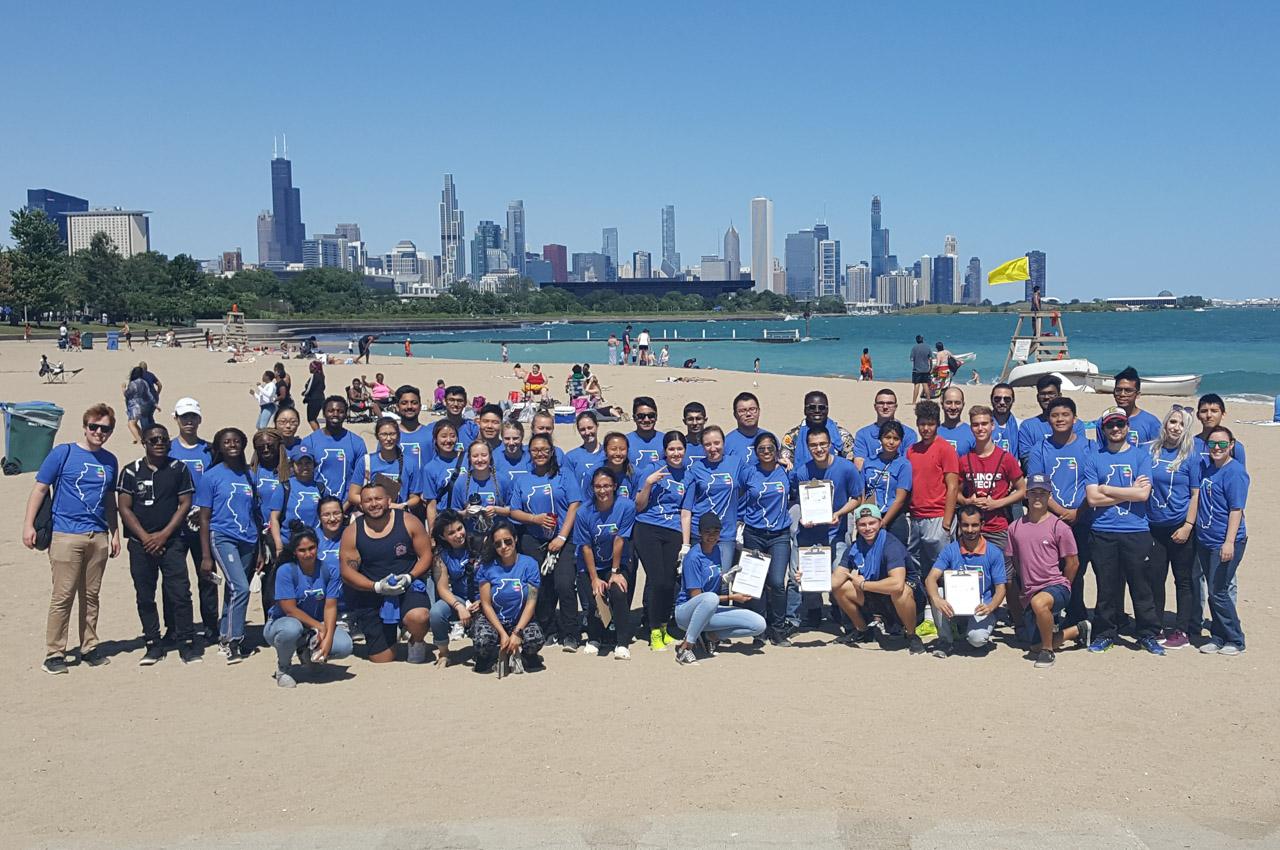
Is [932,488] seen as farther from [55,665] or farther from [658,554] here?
[55,665]

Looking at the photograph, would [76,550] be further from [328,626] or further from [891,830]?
[891,830]

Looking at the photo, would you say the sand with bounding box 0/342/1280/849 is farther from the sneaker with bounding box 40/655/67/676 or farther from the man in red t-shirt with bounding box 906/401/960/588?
the man in red t-shirt with bounding box 906/401/960/588

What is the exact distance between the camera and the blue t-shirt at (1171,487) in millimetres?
7180

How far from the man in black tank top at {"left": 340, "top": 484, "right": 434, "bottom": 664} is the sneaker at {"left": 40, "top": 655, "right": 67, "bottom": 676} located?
1.99 metres

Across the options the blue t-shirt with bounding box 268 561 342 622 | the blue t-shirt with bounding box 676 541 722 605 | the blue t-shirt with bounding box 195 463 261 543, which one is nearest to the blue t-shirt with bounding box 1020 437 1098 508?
the blue t-shirt with bounding box 676 541 722 605

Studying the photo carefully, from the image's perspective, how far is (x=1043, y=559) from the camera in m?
7.18

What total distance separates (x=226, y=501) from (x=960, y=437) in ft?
18.2

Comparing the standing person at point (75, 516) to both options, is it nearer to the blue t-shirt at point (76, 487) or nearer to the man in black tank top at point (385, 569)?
the blue t-shirt at point (76, 487)

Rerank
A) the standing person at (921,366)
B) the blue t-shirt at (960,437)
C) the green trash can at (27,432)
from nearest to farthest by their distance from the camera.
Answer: the blue t-shirt at (960,437)
the green trash can at (27,432)
the standing person at (921,366)

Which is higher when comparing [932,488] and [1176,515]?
[932,488]

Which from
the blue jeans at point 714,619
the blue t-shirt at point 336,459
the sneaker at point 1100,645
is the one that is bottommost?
the sneaker at point 1100,645

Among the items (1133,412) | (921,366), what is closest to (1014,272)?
(921,366)

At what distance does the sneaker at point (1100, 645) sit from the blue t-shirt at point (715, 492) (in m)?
2.68

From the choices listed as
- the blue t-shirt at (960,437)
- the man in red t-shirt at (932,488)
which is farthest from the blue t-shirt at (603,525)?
the blue t-shirt at (960,437)
